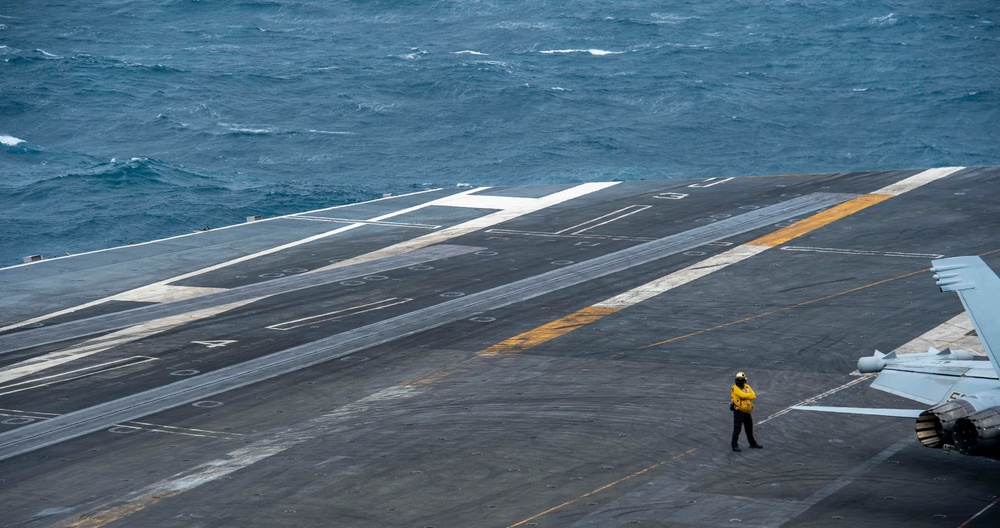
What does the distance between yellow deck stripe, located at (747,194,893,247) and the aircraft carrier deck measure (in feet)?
0.95

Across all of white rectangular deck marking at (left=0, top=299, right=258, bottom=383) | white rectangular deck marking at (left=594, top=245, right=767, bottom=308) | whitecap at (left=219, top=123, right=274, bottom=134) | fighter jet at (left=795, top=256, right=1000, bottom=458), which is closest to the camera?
fighter jet at (left=795, top=256, right=1000, bottom=458)

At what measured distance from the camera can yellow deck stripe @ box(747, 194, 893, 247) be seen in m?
57.5

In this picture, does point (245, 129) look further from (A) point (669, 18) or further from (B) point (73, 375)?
(B) point (73, 375)

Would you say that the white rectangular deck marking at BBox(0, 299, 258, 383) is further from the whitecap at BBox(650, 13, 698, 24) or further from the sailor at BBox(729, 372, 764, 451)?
the whitecap at BBox(650, 13, 698, 24)

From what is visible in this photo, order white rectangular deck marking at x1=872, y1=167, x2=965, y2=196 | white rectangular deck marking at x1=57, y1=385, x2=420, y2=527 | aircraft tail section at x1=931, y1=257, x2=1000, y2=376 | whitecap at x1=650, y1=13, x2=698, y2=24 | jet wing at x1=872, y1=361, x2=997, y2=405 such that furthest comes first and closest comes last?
whitecap at x1=650, y1=13, x2=698, y2=24 < white rectangular deck marking at x1=872, y1=167, x2=965, y2=196 < white rectangular deck marking at x1=57, y1=385, x2=420, y2=527 < jet wing at x1=872, y1=361, x2=997, y2=405 < aircraft tail section at x1=931, y1=257, x2=1000, y2=376

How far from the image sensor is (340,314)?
47219mm

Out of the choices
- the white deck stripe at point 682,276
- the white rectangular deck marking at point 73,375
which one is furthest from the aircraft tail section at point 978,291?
the white rectangular deck marking at point 73,375

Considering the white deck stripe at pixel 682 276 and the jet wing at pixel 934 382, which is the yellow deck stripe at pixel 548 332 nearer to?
the white deck stripe at pixel 682 276

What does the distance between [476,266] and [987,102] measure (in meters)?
89.0

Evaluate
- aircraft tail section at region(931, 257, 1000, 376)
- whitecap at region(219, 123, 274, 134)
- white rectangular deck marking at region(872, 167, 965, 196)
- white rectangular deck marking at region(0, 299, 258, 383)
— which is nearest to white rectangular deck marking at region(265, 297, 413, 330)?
white rectangular deck marking at region(0, 299, 258, 383)

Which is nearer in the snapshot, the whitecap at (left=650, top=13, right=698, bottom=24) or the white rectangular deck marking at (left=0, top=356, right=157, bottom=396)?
the white rectangular deck marking at (left=0, top=356, right=157, bottom=396)

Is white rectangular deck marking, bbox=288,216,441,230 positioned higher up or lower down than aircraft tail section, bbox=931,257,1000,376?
lower down

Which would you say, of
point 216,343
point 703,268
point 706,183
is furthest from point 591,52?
point 216,343

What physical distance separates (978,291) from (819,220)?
3851 centimetres
